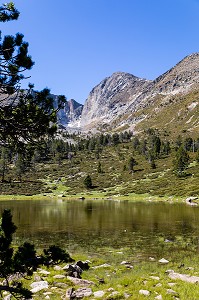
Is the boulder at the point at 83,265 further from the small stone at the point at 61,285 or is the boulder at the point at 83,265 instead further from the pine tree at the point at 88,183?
the pine tree at the point at 88,183

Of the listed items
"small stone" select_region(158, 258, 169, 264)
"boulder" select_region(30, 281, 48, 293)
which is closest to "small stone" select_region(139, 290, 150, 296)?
"boulder" select_region(30, 281, 48, 293)

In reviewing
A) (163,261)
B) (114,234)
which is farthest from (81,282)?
(114,234)

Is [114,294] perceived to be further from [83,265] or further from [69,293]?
[83,265]

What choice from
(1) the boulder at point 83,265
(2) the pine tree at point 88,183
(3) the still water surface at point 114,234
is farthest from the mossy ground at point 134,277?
(2) the pine tree at point 88,183

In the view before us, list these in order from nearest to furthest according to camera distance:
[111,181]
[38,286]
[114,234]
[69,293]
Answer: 1. [69,293]
2. [38,286]
3. [114,234]
4. [111,181]

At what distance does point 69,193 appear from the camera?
128 meters

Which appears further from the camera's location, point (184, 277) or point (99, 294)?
point (184, 277)

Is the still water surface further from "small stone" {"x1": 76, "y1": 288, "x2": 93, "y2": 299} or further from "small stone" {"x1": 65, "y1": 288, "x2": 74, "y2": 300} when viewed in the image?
"small stone" {"x1": 65, "y1": 288, "x2": 74, "y2": 300}

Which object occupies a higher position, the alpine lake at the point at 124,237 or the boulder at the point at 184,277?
the boulder at the point at 184,277

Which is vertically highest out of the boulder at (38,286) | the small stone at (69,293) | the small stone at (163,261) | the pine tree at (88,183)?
the pine tree at (88,183)

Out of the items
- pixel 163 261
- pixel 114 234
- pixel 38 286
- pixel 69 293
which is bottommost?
pixel 114 234

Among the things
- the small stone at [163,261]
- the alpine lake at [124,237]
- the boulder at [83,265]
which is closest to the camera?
the boulder at [83,265]

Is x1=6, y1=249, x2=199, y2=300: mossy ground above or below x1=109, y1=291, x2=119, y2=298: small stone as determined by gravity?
below

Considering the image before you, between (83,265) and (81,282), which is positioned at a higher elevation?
(81,282)
